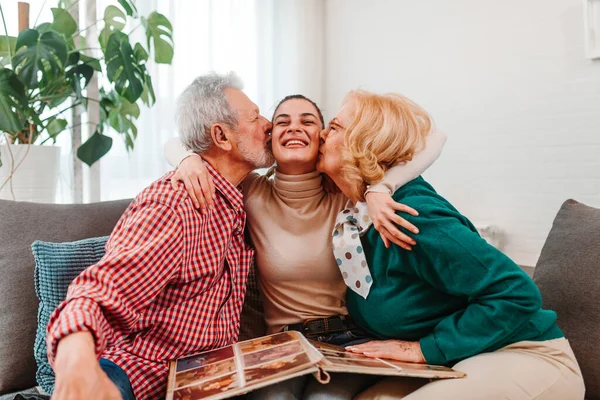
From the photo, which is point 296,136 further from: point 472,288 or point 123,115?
point 123,115

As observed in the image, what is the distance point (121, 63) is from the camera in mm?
2051

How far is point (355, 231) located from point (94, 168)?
156 cm

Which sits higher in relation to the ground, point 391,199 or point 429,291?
point 391,199

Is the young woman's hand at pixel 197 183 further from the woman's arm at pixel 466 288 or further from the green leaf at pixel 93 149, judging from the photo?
the green leaf at pixel 93 149

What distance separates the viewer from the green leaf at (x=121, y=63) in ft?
6.72

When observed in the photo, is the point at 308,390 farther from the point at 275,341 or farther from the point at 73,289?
the point at 73,289

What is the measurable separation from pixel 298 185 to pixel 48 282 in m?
0.73

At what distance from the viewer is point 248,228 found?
4.95ft

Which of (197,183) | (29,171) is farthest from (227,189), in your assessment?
(29,171)

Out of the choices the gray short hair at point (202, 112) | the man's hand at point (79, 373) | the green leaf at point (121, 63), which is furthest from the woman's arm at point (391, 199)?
the green leaf at point (121, 63)

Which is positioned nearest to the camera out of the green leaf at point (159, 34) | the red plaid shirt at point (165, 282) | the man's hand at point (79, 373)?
the man's hand at point (79, 373)

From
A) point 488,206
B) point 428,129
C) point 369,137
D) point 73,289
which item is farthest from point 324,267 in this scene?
point 488,206

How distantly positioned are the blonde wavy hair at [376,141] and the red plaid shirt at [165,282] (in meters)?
0.34

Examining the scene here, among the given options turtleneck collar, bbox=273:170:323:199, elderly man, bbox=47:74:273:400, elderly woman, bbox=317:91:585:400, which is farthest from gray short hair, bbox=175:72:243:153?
elderly woman, bbox=317:91:585:400
